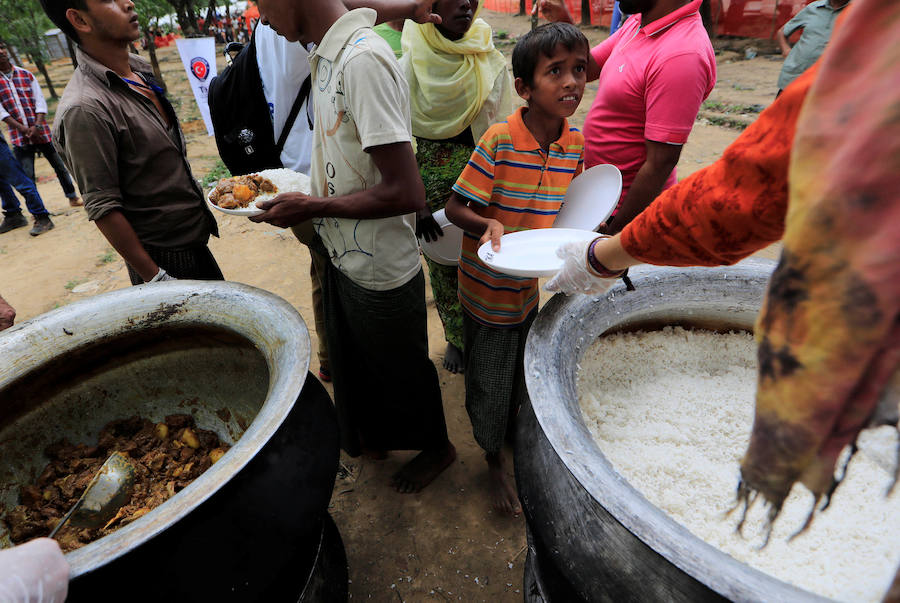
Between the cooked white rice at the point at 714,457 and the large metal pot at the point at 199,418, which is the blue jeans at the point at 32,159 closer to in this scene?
the large metal pot at the point at 199,418

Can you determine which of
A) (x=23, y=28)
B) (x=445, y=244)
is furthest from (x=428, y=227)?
(x=23, y=28)

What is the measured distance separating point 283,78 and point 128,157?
738mm

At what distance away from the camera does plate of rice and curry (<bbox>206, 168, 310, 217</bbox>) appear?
75.0 inches

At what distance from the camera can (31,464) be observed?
4.93ft

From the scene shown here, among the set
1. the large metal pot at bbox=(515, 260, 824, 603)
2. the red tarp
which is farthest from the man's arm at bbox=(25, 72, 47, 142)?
the red tarp

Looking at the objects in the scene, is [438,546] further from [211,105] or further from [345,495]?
[211,105]

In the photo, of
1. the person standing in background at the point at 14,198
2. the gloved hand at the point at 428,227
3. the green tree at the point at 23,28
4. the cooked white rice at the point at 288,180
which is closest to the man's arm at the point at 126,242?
the cooked white rice at the point at 288,180

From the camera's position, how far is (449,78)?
2605 millimetres

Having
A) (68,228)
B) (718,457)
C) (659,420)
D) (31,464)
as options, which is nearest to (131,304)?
(31,464)

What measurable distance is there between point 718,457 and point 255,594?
1.24 metres

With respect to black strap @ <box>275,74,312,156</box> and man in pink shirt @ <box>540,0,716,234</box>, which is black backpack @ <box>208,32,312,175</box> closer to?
black strap @ <box>275,74,312,156</box>

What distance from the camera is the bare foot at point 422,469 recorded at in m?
2.27

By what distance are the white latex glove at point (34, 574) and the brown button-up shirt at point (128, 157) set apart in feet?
4.47

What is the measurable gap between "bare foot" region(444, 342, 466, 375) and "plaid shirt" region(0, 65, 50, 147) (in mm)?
6345
